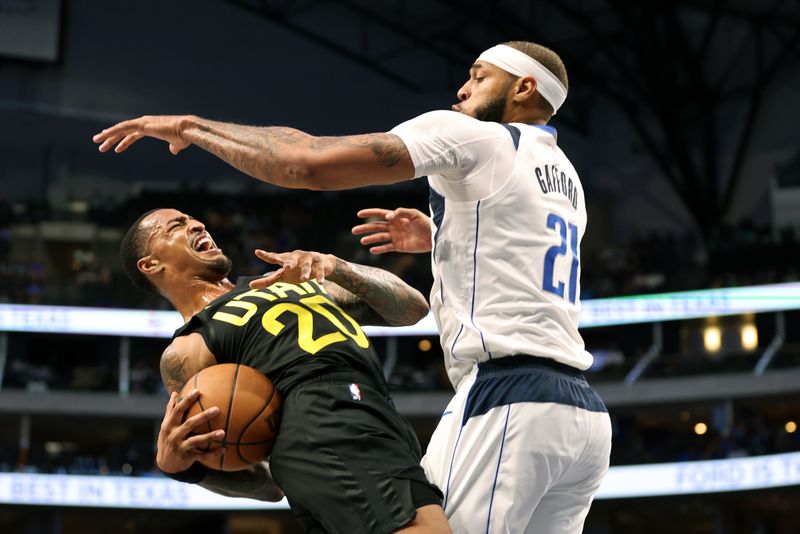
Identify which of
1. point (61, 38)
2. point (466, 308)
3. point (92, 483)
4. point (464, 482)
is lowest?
point (92, 483)

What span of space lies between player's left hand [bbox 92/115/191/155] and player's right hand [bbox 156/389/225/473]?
0.86 metres

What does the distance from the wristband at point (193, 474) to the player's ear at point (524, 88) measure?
5.71ft

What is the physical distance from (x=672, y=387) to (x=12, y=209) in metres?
16.0

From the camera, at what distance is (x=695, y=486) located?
18781mm

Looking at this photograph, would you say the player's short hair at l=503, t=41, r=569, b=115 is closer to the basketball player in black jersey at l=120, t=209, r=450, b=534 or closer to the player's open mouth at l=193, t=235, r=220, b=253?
the basketball player in black jersey at l=120, t=209, r=450, b=534

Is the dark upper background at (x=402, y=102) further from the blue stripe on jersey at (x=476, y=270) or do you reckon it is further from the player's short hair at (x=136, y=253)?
the blue stripe on jersey at (x=476, y=270)

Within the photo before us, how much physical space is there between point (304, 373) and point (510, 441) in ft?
2.80

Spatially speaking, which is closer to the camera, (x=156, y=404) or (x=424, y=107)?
(x=156, y=404)

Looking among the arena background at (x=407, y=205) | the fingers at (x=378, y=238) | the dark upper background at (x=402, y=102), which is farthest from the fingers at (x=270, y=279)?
the dark upper background at (x=402, y=102)

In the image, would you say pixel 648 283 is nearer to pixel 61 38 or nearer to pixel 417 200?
pixel 417 200

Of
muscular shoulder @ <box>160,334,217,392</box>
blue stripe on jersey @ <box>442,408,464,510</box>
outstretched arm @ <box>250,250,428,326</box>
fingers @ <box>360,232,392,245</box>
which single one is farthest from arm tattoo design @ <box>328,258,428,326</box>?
blue stripe on jersey @ <box>442,408,464,510</box>

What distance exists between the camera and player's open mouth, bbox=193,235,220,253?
4.27 metres

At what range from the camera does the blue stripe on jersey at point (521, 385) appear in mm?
3105

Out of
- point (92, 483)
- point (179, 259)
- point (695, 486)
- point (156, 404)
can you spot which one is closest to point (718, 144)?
point (695, 486)
